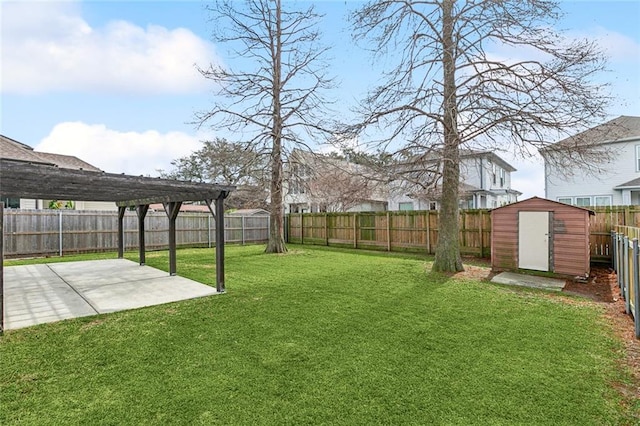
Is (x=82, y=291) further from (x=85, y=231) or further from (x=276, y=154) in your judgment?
(x=85, y=231)

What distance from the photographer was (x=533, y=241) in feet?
25.4

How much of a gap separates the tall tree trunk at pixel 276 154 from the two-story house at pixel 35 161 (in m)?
7.38

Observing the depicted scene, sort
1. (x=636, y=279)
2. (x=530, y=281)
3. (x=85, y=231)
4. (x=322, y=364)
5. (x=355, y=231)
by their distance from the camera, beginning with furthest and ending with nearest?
(x=355, y=231) < (x=85, y=231) < (x=530, y=281) < (x=636, y=279) < (x=322, y=364)

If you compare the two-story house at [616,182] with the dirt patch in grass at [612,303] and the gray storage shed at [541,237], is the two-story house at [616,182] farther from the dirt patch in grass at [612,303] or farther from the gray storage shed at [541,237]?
the dirt patch in grass at [612,303]

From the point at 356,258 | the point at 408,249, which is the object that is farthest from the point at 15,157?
the point at 408,249

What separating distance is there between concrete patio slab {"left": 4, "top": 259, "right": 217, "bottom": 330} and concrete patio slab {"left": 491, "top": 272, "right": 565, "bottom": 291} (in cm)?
640

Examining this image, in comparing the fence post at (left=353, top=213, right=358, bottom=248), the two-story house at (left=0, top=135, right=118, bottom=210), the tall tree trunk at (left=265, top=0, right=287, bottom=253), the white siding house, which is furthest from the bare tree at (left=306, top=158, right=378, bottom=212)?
the two-story house at (left=0, top=135, right=118, bottom=210)

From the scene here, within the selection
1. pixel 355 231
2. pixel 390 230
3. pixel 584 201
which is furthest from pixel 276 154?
pixel 584 201

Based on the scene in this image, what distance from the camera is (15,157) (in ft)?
42.3

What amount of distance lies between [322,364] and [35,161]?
1644 cm

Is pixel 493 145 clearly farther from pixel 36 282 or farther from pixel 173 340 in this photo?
A: pixel 36 282

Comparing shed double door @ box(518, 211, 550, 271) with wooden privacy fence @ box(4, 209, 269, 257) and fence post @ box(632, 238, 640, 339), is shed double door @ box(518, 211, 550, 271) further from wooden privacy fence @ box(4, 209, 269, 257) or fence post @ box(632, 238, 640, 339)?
wooden privacy fence @ box(4, 209, 269, 257)

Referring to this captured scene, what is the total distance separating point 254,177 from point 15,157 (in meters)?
9.65

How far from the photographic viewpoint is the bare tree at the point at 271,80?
12789mm
